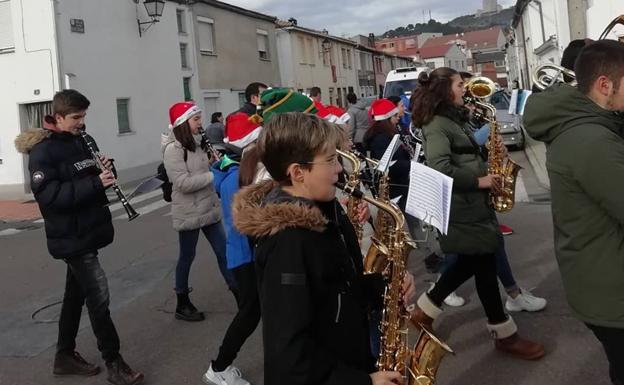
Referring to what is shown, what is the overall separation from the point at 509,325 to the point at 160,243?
5.46 meters


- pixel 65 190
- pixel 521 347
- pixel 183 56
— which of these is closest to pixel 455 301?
pixel 521 347

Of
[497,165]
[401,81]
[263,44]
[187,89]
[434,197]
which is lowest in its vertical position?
[434,197]

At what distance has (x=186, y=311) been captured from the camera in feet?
16.0

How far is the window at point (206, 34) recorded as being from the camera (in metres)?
21.2

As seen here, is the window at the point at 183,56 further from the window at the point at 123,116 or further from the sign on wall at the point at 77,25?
the sign on wall at the point at 77,25

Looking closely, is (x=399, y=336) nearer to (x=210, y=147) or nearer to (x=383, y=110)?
(x=210, y=147)

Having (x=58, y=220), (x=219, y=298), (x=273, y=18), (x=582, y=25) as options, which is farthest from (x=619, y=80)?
(x=273, y=18)

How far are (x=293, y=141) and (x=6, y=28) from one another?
15991mm

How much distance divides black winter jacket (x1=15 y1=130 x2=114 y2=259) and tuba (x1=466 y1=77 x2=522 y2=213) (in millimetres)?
2459

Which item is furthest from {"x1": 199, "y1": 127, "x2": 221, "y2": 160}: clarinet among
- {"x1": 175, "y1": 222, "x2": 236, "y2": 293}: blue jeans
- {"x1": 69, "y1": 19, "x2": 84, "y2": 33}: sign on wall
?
{"x1": 69, "y1": 19, "x2": 84, "y2": 33}: sign on wall

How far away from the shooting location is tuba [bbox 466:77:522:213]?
12.7 feet

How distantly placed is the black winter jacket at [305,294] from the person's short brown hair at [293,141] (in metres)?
0.10

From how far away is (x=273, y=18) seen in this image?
1072 inches

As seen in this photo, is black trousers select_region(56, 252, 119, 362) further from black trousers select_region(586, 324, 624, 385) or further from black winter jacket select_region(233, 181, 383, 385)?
black trousers select_region(586, 324, 624, 385)
